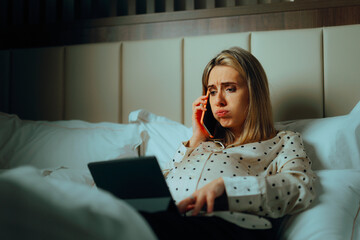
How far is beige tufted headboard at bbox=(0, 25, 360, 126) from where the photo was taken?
Answer: 1.57 m

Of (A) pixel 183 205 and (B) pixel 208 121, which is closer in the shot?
(A) pixel 183 205

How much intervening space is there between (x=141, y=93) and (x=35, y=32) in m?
0.76

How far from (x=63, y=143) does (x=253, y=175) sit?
2.79ft

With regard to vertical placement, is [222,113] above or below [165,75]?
below

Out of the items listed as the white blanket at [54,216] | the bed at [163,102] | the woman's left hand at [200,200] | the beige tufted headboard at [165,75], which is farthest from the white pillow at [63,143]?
the white blanket at [54,216]

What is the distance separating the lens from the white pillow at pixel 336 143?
1.27 m

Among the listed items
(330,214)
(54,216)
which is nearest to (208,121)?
(330,214)

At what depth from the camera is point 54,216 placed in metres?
0.46

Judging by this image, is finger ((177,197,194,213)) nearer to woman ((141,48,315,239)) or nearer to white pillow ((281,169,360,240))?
woman ((141,48,315,239))

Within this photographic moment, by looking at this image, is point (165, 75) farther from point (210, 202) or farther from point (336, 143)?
point (210, 202)

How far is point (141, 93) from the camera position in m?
1.83

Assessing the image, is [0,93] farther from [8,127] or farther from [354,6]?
[354,6]

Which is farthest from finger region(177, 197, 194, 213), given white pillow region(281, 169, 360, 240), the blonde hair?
the blonde hair

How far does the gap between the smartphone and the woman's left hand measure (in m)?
0.47
